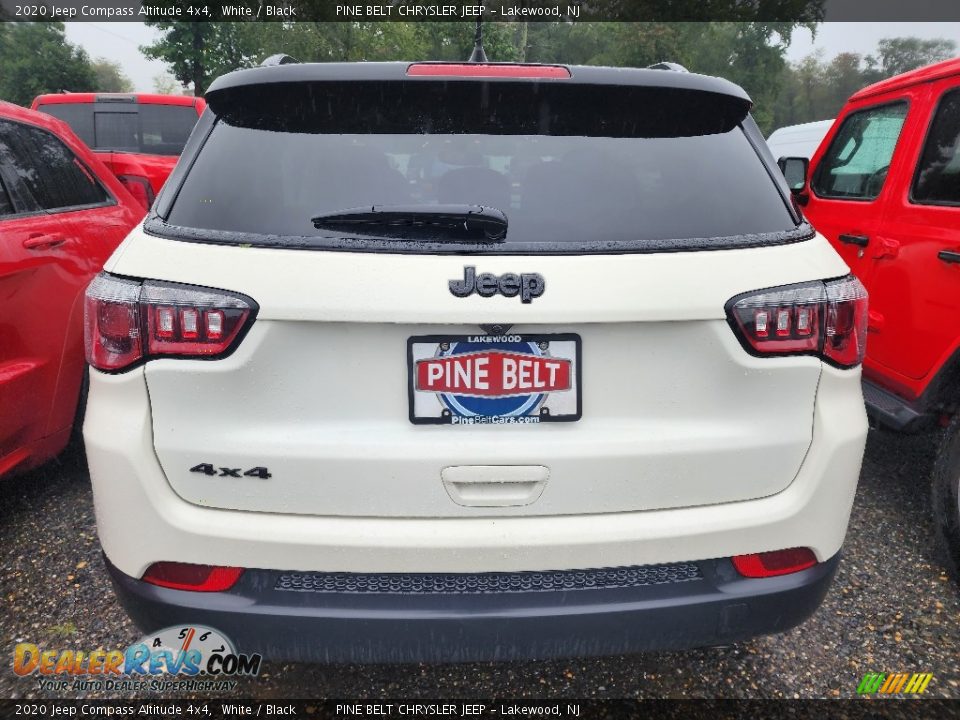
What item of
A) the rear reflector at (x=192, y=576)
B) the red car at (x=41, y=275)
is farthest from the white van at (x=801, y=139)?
the rear reflector at (x=192, y=576)

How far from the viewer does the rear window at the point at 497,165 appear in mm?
1650

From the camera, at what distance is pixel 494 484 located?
62.9 inches

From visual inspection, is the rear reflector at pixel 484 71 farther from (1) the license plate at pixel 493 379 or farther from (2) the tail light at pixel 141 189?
(2) the tail light at pixel 141 189

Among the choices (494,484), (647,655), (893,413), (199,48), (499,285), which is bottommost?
(647,655)

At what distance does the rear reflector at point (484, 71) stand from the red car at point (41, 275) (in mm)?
1932

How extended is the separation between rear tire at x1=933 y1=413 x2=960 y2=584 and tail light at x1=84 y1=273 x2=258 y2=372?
2.63 metres

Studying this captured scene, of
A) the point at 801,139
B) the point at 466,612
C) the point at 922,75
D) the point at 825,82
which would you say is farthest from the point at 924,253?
the point at 825,82

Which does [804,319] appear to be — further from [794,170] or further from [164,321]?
[794,170]

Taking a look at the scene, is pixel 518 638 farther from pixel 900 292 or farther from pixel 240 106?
pixel 900 292

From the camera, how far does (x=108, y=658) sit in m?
2.32

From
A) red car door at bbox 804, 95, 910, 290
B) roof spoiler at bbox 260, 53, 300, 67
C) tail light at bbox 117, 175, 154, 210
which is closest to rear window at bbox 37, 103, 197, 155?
tail light at bbox 117, 175, 154, 210

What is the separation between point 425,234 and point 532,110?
1.49 ft

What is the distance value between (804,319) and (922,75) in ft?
8.07

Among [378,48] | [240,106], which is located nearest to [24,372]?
[240,106]
